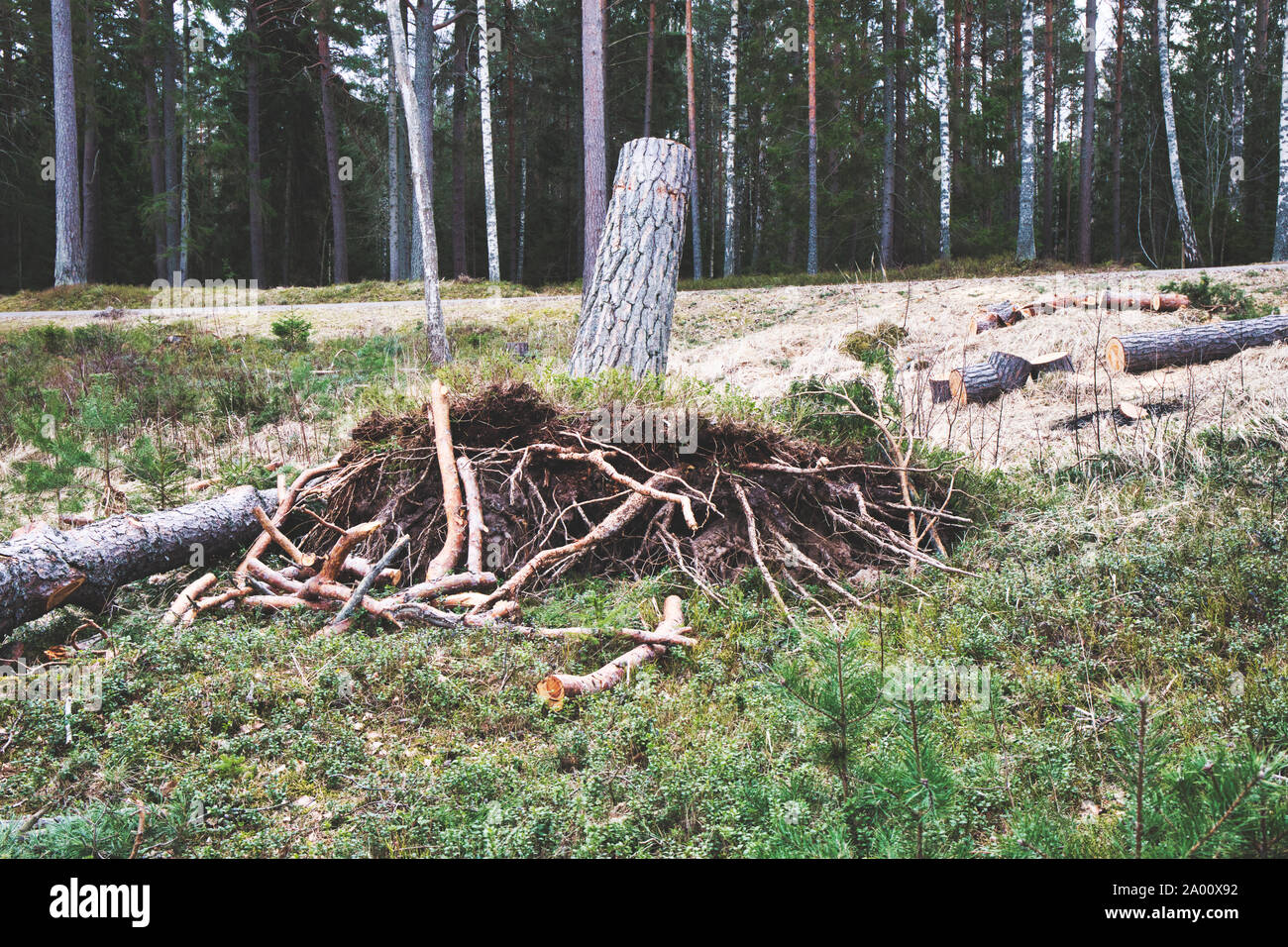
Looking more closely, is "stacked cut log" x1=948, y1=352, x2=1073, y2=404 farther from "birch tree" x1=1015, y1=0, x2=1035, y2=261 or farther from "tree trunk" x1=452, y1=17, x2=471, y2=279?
"tree trunk" x1=452, y1=17, x2=471, y2=279

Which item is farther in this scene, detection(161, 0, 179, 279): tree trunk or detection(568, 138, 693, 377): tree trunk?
detection(161, 0, 179, 279): tree trunk

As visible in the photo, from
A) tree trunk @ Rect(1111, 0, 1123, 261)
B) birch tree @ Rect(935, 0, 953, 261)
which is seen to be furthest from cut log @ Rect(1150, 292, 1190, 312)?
tree trunk @ Rect(1111, 0, 1123, 261)

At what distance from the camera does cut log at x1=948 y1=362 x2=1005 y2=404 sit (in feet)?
26.0

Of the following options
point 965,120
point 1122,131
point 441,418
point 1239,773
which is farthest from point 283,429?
point 1122,131

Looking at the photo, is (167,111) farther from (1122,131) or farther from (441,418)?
(1122,131)

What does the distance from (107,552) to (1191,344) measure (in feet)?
29.5

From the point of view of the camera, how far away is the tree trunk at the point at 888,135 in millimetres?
23797

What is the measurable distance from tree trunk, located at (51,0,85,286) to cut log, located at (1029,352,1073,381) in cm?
2048

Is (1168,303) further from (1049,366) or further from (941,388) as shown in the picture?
(941,388)

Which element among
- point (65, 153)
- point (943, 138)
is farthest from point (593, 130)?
point (65, 153)

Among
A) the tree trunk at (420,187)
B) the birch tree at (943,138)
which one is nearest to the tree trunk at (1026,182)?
the birch tree at (943,138)

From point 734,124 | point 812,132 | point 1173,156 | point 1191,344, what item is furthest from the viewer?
point 734,124

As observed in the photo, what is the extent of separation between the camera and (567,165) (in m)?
34.2

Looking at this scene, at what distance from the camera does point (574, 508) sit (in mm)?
4477
